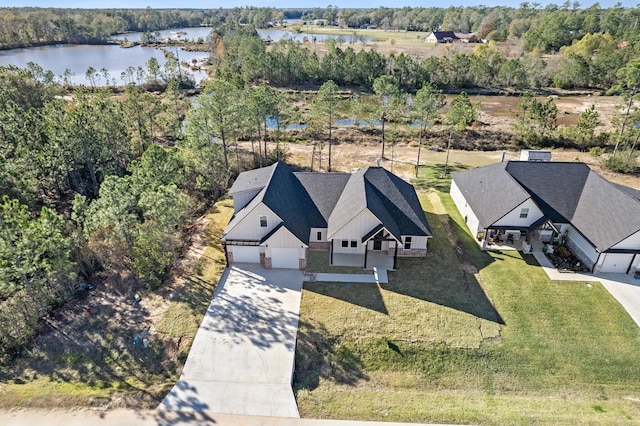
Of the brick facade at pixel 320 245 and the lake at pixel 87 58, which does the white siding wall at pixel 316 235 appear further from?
the lake at pixel 87 58

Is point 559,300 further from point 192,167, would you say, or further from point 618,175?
point 192,167

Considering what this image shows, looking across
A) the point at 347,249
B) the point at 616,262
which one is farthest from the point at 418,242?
the point at 616,262

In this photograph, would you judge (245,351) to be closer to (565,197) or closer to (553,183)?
(565,197)

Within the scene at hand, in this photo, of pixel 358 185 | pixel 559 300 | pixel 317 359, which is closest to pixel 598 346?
pixel 559 300

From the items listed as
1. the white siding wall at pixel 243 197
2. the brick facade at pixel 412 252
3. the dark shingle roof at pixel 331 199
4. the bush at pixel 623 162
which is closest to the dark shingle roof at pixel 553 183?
the dark shingle roof at pixel 331 199

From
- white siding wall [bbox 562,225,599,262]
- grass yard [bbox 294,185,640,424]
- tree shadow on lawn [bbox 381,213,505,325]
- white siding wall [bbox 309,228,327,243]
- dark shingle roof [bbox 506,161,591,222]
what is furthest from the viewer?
dark shingle roof [bbox 506,161,591,222]

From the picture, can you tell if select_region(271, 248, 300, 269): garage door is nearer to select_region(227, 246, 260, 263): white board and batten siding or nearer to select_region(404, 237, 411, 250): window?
→ select_region(227, 246, 260, 263): white board and batten siding

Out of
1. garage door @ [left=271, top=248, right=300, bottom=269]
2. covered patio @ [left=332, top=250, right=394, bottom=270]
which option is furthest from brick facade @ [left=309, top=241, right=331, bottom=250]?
garage door @ [left=271, top=248, right=300, bottom=269]
